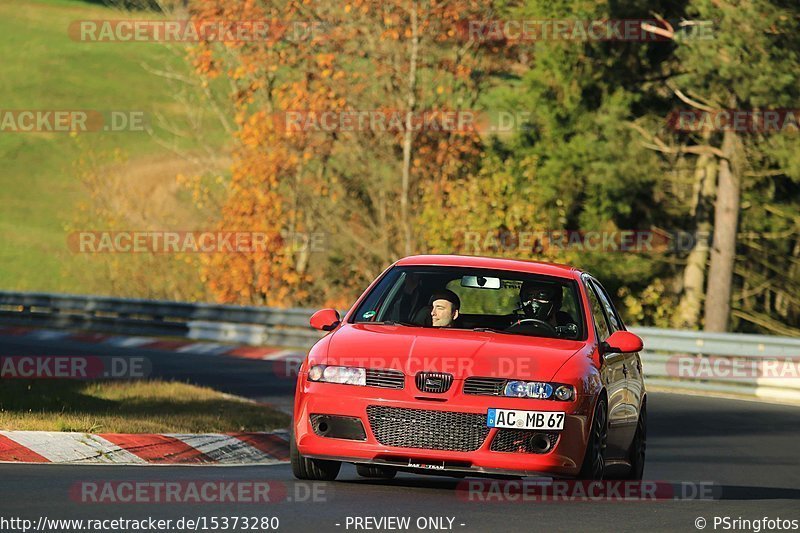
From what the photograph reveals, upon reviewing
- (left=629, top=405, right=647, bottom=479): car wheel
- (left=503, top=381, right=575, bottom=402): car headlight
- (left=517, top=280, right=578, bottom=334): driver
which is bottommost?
(left=629, top=405, right=647, bottom=479): car wheel

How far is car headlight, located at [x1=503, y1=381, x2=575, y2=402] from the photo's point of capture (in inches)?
409

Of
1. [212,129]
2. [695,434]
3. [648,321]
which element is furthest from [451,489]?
[212,129]

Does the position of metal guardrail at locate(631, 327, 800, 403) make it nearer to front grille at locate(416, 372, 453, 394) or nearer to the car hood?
the car hood

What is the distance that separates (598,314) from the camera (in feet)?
39.9

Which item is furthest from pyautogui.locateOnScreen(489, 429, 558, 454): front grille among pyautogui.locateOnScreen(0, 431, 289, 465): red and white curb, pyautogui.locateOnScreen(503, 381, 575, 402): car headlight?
pyautogui.locateOnScreen(0, 431, 289, 465): red and white curb

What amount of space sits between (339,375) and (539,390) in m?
1.23

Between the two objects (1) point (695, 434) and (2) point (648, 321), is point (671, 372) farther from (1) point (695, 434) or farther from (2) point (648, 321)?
(2) point (648, 321)

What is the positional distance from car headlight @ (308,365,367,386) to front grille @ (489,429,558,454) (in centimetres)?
89

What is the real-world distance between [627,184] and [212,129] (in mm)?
43077

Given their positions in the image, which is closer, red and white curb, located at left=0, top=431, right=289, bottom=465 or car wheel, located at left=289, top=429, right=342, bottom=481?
car wheel, located at left=289, top=429, right=342, bottom=481

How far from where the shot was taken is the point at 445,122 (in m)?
37.7

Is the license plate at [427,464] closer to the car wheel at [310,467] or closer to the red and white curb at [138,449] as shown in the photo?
the car wheel at [310,467]

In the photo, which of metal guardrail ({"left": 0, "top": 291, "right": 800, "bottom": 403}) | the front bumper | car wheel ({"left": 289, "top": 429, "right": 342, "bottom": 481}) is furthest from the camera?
metal guardrail ({"left": 0, "top": 291, "right": 800, "bottom": 403})

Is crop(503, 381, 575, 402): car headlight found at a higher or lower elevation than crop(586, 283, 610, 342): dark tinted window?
lower
